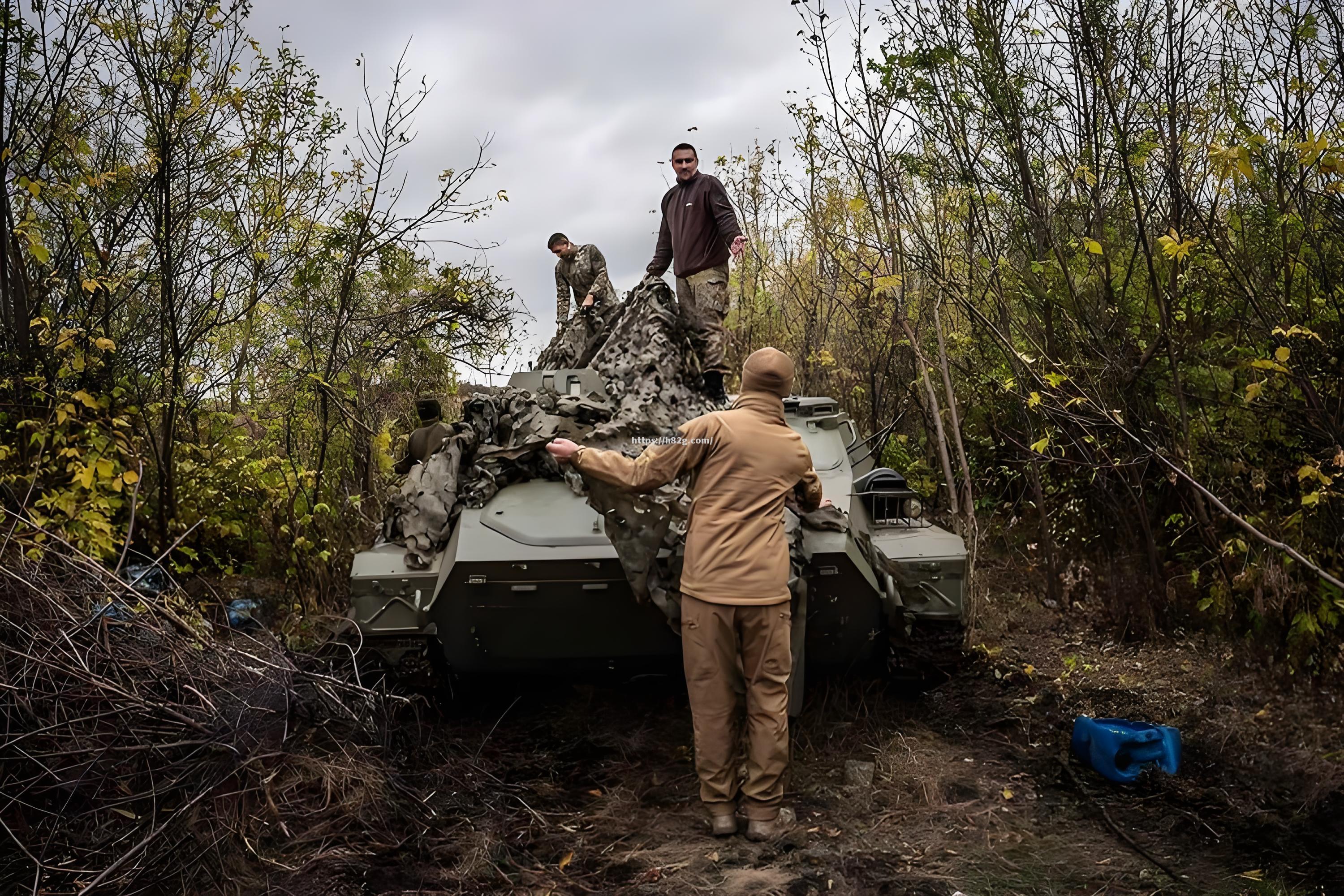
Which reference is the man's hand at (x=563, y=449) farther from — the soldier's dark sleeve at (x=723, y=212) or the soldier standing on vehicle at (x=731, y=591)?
the soldier's dark sleeve at (x=723, y=212)

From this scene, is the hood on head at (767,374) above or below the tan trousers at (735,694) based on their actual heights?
above

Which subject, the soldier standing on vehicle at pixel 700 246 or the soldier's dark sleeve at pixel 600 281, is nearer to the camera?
the soldier standing on vehicle at pixel 700 246

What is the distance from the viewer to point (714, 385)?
22.0 feet

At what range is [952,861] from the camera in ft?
13.6

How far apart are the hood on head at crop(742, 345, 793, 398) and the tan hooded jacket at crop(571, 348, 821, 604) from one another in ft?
0.27

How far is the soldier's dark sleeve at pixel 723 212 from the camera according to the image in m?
6.92

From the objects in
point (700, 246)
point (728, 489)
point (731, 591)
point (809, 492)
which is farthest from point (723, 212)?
point (731, 591)

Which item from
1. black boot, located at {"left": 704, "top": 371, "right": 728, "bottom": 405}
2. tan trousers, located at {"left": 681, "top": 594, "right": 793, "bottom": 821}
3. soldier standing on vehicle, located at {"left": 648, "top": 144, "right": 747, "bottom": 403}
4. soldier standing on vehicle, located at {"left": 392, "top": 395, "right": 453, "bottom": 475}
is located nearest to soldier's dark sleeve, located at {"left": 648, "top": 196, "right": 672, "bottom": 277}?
soldier standing on vehicle, located at {"left": 648, "top": 144, "right": 747, "bottom": 403}

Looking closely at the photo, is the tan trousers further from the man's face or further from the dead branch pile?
the man's face

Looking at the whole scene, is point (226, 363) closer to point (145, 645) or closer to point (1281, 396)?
point (145, 645)

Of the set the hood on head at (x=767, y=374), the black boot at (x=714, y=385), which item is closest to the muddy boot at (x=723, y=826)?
the hood on head at (x=767, y=374)

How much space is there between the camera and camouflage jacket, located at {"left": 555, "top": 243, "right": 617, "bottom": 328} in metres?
8.59

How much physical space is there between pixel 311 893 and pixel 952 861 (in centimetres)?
231

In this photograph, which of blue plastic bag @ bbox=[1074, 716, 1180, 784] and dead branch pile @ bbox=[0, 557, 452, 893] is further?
blue plastic bag @ bbox=[1074, 716, 1180, 784]
